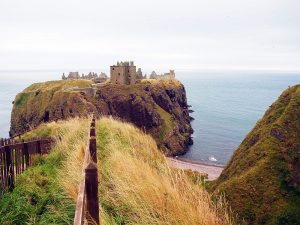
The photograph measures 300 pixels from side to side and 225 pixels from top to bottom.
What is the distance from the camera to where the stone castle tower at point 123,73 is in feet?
327

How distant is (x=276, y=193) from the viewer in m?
28.3

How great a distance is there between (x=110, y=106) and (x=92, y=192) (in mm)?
87934

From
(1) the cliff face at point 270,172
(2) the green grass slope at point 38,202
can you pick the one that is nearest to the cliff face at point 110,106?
(1) the cliff face at point 270,172

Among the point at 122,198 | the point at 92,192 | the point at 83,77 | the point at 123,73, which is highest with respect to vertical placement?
the point at 123,73

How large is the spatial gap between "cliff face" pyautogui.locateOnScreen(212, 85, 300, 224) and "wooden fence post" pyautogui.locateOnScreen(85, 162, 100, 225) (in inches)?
829

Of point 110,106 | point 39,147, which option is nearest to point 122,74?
point 110,106

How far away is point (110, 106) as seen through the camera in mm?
90875

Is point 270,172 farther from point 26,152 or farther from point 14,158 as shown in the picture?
point 14,158

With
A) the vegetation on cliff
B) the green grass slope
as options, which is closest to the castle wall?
the green grass slope

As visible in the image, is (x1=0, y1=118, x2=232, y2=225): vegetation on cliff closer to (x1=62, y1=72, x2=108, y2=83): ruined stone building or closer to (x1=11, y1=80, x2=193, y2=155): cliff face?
(x1=11, y1=80, x2=193, y2=155): cliff face

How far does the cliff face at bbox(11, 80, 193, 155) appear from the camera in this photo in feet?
281

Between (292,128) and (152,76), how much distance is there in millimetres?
96578

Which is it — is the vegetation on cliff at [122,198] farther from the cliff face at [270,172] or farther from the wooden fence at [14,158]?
the cliff face at [270,172]

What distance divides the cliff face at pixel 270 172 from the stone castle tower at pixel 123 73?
66.4 meters
